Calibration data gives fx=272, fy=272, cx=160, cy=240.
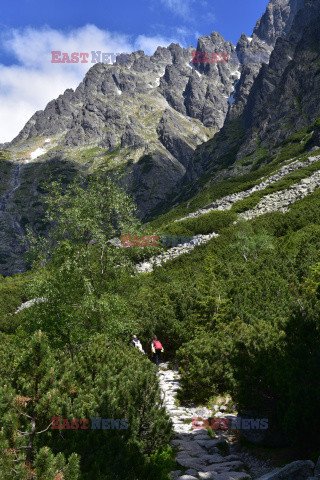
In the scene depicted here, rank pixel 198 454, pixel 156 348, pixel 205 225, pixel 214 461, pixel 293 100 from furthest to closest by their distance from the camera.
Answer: pixel 293 100 → pixel 205 225 → pixel 156 348 → pixel 198 454 → pixel 214 461

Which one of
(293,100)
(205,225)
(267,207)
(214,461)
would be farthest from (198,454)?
(293,100)

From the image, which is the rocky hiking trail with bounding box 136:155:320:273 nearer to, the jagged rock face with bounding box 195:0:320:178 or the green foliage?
the green foliage

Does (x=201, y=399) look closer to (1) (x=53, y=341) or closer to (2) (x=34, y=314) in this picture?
(1) (x=53, y=341)

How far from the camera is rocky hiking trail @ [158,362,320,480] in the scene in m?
A: 3.35

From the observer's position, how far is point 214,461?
4.91 m

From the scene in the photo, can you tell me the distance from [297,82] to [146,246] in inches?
4406

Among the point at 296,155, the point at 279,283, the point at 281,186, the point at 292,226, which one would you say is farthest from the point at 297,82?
the point at 279,283

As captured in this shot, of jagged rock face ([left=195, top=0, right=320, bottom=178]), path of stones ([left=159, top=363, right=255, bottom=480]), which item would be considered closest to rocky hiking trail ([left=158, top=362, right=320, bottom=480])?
path of stones ([left=159, top=363, right=255, bottom=480])

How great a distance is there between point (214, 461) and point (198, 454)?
482mm

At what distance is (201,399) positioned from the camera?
25.8 ft

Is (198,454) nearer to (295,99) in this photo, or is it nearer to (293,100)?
(295,99)

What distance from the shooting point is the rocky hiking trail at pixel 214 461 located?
335 cm

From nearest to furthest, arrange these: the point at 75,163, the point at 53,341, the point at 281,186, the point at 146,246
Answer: the point at 53,341 < the point at 146,246 < the point at 281,186 < the point at 75,163

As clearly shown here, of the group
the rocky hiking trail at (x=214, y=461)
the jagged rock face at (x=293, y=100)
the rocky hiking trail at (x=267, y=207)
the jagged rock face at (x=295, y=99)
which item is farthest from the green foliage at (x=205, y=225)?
the jagged rock face at (x=295, y=99)
